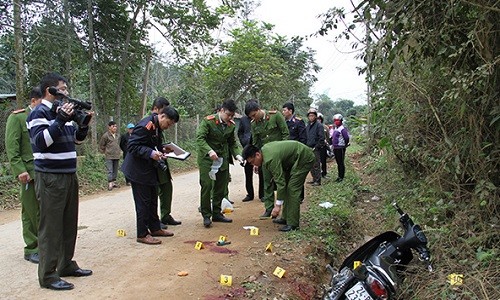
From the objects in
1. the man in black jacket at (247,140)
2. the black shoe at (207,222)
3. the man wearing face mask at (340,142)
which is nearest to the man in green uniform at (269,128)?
the man in black jacket at (247,140)

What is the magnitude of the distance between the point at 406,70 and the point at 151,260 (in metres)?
4.42

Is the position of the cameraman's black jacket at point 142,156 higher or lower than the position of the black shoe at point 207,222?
higher

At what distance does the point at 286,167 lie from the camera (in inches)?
243

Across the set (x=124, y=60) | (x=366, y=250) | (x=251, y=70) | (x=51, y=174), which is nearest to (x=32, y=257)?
(x=51, y=174)

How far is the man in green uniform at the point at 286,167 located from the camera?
5.86 m

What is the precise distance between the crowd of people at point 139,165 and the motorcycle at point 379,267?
5.46 feet

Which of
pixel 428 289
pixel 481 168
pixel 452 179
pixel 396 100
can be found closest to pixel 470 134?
pixel 481 168

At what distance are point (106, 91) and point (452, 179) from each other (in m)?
12.5

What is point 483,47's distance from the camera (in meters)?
4.27

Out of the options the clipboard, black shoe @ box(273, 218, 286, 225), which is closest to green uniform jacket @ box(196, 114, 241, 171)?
the clipboard

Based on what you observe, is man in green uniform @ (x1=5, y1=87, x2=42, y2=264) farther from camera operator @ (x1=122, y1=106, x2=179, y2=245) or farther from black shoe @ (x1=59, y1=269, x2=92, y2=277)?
camera operator @ (x1=122, y1=106, x2=179, y2=245)

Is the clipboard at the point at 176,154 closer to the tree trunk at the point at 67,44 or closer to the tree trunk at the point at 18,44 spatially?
the tree trunk at the point at 18,44

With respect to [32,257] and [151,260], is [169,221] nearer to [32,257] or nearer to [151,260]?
[151,260]

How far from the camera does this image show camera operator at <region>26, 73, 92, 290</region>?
4.01 meters
